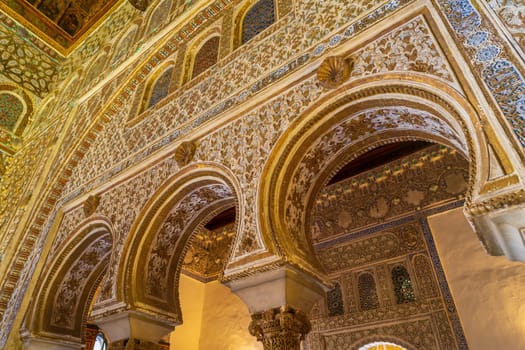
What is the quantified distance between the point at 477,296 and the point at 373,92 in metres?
2.88

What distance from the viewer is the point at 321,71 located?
10.3ft

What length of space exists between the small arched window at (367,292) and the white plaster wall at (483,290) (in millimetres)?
984

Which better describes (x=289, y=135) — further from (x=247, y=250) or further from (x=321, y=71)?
(x=247, y=250)

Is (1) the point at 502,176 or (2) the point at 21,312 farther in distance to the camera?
(2) the point at 21,312

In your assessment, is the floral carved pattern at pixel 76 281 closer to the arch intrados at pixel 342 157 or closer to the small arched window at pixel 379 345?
the arch intrados at pixel 342 157

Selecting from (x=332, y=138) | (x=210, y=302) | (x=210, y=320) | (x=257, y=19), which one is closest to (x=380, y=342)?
(x=332, y=138)

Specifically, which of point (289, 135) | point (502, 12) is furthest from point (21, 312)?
point (502, 12)

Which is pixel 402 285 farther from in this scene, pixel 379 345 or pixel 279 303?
pixel 279 303

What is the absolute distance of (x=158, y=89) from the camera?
5.63 m

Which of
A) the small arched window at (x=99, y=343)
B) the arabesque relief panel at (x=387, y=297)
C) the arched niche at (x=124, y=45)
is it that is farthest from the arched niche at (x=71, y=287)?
the arched niche at (x=124, y=45)

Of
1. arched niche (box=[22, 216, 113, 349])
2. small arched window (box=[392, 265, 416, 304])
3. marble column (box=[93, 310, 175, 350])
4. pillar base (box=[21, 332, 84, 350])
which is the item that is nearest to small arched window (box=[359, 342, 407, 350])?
small arched window (box=[392, 265, 416, 304])

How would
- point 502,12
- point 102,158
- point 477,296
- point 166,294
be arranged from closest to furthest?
point 502,12, point 166,294, point 477,296, point 102,158

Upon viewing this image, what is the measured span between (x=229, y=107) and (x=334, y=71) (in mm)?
1238

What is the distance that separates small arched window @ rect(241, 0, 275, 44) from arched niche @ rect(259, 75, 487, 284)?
1946mm
